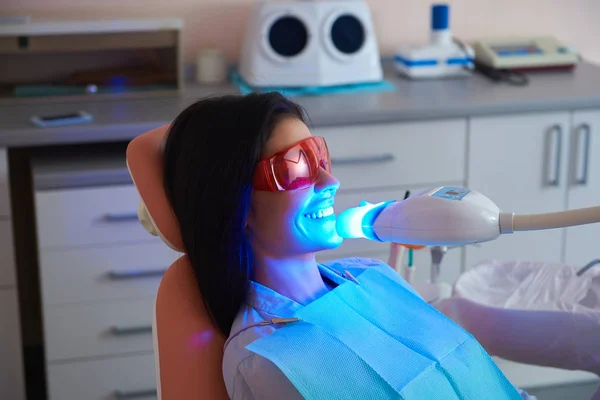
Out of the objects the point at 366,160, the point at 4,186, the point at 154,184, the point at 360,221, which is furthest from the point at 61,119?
the point at 360,221

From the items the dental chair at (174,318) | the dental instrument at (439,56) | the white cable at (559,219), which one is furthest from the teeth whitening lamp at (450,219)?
the dental instrument at (439,56)

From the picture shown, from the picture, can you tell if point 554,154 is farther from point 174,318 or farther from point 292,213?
point 174,318

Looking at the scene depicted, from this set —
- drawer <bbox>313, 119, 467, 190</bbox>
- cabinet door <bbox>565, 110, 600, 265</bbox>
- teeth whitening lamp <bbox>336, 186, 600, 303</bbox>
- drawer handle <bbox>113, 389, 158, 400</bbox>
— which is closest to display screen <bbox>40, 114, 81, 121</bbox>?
drawer <bbox>313, 119, 467, 190</bbox>

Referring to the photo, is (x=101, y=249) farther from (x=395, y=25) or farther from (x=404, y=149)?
(x=395, y=25)

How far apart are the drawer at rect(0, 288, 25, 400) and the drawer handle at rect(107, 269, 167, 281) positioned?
0.90 ft

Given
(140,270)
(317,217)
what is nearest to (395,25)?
(140,270)

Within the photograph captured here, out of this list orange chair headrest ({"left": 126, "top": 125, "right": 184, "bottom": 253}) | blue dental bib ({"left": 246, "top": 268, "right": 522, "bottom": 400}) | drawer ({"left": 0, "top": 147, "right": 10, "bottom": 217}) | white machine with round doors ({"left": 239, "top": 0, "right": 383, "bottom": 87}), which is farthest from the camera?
white machine with round doors ({"left": 239, "top": 0, "right": 383, "bottom": 87})

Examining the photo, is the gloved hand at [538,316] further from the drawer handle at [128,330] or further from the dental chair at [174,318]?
the drawer handle at [128,330]

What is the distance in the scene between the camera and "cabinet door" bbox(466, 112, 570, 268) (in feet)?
8.38

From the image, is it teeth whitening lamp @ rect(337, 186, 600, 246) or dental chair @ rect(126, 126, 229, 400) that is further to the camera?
dental chair @ rect(126, 126, 229, 400)

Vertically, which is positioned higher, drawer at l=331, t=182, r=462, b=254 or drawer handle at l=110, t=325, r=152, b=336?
drawer at l=331, t=182, r=462, b=254

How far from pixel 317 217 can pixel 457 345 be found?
0.31 m

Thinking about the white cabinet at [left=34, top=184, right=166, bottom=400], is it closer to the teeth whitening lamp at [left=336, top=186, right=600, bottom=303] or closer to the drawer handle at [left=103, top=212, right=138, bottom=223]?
the drawer handle at [left=103, top=212, right=138, bottom=223]

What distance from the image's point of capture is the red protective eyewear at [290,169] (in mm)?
1278
